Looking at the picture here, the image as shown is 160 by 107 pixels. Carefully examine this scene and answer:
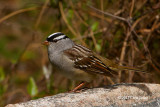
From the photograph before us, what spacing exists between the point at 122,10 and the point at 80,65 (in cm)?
117

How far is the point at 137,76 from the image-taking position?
3910 millimetres

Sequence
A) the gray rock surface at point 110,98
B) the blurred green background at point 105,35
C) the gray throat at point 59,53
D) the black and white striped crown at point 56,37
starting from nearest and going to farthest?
the gray rock surface at point 110,98
the gray throat at point 59,53
the black and white striped crown at point 56,37
the blurred green background at point 105,35

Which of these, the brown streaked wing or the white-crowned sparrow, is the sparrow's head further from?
the brown streaked wing

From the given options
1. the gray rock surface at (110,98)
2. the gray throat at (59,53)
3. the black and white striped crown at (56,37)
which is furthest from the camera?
the black and white striped crown at (56,37)

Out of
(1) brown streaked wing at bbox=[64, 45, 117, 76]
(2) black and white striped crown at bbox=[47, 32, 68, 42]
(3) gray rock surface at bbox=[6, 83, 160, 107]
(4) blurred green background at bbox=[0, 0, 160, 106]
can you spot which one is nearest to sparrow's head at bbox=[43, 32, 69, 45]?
(2) black and white striped crown at bbox=[47, 32, 68, 42]

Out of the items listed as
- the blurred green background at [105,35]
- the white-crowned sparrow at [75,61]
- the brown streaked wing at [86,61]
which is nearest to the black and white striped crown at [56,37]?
the white-crowned sparrow at [75,61]

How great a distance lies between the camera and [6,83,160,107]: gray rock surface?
257cm

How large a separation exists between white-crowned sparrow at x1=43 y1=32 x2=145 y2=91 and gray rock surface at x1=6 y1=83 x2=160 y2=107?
313 mm

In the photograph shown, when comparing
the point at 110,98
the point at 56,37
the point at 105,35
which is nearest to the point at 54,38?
the point at 56,37

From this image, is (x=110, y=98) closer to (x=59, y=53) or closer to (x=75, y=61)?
(x=75, y=61)

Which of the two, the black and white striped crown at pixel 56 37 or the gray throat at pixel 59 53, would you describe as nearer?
the gray throat at pixel 59 53

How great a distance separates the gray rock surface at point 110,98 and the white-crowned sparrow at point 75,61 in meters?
0.31

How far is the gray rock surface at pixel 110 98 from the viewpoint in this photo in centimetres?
257

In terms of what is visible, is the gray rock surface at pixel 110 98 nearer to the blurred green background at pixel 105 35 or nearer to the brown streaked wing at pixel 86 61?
the brown streaked wing at pixel 86 61
